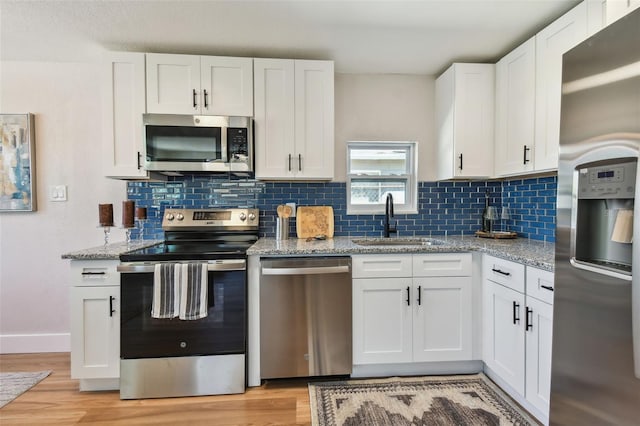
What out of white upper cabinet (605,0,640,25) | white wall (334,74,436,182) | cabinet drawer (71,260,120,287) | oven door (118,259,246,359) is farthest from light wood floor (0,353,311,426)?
white upper cabinet (605,0,640,25)

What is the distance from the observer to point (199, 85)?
236 centimetres

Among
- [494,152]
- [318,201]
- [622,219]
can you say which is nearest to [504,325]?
[622,219]

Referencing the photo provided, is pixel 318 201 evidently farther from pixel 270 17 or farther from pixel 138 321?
pixel 138 321

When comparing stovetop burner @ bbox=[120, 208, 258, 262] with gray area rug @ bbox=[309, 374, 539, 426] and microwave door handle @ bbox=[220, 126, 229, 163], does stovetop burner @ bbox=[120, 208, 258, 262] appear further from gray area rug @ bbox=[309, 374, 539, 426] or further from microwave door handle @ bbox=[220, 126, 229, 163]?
gray area rug @ bbox=[309, 374, 539, 426]

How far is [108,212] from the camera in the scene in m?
2.31

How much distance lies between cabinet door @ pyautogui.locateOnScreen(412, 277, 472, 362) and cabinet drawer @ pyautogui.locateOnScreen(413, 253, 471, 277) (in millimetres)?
35

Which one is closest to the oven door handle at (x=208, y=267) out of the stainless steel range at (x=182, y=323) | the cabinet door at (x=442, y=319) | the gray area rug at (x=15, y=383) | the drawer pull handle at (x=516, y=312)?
the stainless steel range at (x=182, y=323)

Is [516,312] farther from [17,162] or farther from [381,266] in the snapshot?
[17,162]

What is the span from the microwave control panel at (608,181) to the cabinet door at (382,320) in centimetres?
121

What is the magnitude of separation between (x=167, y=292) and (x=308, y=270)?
0.88 m

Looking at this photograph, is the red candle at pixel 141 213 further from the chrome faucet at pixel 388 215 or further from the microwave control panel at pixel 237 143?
the chrome faucet at pixel 388 215

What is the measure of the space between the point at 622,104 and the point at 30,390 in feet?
11.4

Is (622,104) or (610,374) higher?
(622,104)

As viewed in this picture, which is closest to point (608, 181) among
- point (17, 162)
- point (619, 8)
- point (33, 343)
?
point (619, 8)
